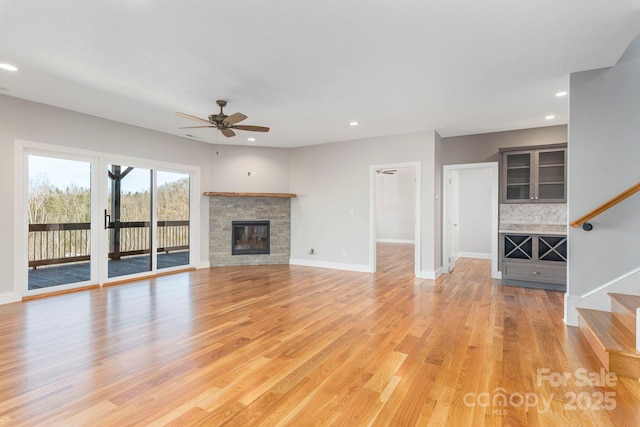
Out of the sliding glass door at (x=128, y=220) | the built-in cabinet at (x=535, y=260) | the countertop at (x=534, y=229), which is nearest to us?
the built-in cabinet at (x=535, y=260)

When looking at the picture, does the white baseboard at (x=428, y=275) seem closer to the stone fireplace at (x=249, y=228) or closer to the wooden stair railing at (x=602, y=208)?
the wooden stair railing at (x=602, y=208)

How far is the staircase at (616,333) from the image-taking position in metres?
2.35

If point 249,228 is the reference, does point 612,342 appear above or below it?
below

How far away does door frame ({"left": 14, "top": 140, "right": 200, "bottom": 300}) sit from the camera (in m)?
4.26

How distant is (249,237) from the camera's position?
7223 mm

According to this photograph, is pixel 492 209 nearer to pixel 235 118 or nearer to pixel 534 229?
pixel 534 229

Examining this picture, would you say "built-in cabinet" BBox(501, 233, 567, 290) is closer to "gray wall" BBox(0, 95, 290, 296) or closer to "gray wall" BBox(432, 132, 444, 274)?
"gray wall" BBox(432, 132, 444, 274)

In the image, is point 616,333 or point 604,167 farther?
point 604,167

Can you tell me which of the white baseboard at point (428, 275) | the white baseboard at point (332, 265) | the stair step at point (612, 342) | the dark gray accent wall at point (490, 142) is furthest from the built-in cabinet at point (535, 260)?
the white baseboard at point (332, 265)

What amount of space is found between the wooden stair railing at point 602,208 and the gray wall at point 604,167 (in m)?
0.07

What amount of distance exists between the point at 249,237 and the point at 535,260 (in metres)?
5.46

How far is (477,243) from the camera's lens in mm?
8336

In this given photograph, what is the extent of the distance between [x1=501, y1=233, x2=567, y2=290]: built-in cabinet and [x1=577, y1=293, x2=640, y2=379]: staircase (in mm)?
1849

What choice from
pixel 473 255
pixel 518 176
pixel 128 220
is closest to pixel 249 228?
pixel 128 220
